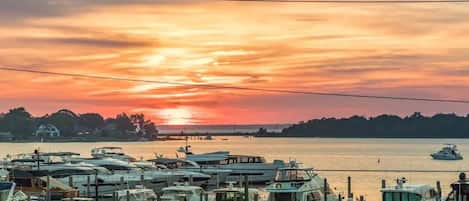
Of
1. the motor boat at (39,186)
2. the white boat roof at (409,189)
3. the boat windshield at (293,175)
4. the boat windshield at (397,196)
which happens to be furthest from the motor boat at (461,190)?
the motor boat at (39,186)

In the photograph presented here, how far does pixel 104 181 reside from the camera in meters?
69.6

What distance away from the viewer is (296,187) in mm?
50688

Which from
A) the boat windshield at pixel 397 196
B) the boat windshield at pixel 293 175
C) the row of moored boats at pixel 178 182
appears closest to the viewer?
the boat windshield at pixel 397 196

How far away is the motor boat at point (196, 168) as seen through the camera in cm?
8328

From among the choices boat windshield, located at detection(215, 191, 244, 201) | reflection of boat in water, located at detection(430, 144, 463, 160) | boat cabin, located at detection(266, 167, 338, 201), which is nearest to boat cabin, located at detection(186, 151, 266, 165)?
boat cabin, located at detection(266, 167, 338, 201)

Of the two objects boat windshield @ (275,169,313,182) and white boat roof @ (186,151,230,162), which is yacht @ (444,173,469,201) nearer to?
boat windshield @ (275,169,313,182)

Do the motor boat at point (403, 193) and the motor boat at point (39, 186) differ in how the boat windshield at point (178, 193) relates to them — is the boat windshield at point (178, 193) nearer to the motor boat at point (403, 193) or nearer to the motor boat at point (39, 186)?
the motor boat at point (39, 186)

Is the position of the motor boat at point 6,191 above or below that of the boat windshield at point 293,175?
below

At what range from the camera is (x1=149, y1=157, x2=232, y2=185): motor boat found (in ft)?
273

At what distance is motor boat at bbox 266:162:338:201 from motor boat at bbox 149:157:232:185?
23845 millimetres

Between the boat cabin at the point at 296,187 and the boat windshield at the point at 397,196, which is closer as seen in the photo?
the boat windshield at the point at 397,196

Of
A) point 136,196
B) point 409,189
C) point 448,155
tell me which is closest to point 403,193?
point 409,189

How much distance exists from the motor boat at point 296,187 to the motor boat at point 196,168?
Answer: 23.8 metres

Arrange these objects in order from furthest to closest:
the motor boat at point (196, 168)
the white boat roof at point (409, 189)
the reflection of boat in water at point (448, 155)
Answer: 1. the reflection of boat in water at point (448, 155)
2. the motor boat at point (196, 168)
3. the white boat roof at point (409, 189)
